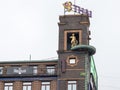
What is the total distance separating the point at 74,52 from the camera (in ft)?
398

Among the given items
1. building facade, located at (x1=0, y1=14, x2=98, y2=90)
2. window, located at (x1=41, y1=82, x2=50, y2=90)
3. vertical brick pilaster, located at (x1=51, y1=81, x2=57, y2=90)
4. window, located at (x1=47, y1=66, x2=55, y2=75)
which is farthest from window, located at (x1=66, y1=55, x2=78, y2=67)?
window, located at (x1=41, y1=82, x2=50, y2=90)

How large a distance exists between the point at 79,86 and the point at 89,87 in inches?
137

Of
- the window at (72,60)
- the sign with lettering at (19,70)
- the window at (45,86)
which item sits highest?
the window at (72,60)

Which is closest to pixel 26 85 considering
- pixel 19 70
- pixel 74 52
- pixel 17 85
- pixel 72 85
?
pixel 17 85

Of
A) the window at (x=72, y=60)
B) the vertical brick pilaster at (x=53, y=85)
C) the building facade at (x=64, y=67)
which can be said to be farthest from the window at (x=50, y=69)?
the window at (x=72, y=60)

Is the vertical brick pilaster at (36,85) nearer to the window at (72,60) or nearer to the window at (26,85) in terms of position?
the window at (26,85)

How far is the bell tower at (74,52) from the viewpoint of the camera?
120 metres

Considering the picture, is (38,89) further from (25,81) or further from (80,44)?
(80,44)

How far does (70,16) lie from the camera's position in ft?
405

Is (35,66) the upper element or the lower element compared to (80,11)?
lower

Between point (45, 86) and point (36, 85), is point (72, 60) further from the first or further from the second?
point (36, 85)

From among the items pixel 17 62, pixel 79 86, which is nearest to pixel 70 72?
pixel 79 86

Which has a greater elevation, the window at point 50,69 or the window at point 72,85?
the window at point 50,69

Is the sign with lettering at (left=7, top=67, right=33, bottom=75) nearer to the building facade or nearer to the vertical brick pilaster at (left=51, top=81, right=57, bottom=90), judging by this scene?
the building facade
